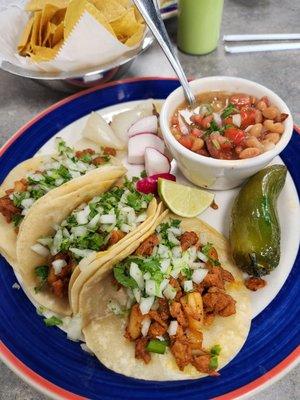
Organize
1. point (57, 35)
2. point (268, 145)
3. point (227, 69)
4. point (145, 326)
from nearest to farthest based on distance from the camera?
point (145, 326)
point (268, 145)
point (57, 35)
point (227, 69)

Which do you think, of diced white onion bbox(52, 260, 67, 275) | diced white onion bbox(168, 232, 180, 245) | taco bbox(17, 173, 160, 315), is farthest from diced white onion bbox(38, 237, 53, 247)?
diced white onion bbox(168, 232, 180, 245)

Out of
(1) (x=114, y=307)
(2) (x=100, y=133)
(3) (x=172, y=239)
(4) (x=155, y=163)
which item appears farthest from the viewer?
(2) (x=100, y=133)

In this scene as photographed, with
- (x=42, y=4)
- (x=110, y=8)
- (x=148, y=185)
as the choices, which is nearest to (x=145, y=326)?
(x=148, y=185)

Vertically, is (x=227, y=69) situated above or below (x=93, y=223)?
below

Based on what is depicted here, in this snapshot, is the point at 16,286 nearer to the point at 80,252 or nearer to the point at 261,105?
the point at 80,252

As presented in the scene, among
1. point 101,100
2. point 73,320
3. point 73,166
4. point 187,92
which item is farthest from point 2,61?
point 73,320

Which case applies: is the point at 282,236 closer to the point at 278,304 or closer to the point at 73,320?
the point at 278,304

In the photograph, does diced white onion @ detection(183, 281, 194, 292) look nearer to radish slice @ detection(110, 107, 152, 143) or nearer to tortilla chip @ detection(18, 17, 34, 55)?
radish slice @ detection(110, 107, 152, 143)

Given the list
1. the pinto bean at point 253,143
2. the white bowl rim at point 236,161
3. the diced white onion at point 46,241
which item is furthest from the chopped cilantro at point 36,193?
the pinto bean at point 253,143
